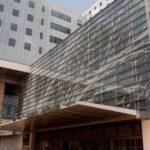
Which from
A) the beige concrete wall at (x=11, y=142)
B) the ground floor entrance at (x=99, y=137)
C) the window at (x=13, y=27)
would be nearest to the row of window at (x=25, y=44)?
the window at (x=13, y=27)

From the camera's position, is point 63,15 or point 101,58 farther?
point 63,15

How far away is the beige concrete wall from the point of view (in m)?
35.9

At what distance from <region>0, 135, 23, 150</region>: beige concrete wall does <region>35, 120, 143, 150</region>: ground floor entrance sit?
797cm

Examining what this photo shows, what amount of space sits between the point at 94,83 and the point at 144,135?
799 centimetres

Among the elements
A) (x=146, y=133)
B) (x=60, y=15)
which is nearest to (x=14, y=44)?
(x=60, y=15)

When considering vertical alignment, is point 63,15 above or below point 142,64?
above

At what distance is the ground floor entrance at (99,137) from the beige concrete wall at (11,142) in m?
7.97

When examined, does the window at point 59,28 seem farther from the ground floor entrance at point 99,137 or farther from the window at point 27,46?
the ground floor entrance at point 99,137

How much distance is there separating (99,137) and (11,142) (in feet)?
72.4

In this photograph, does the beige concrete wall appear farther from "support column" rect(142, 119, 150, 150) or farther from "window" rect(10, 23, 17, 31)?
"support column" rect(142, 119, 150, 150)

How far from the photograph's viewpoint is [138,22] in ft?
64.6

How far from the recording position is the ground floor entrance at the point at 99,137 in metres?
17.8

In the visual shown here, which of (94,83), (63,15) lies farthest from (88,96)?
(63,15)

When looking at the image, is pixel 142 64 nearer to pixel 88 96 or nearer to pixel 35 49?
pixel 88 96
